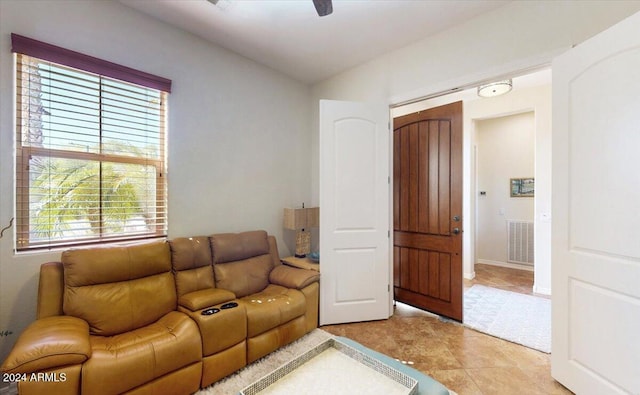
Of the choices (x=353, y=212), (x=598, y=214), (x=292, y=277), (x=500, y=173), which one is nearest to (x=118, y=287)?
(x=292, y=277)

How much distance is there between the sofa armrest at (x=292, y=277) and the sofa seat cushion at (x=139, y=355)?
3.17 ft

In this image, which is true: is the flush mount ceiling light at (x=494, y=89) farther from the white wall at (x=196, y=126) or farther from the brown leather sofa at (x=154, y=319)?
the brown leather sofa at (x=154, y=319)

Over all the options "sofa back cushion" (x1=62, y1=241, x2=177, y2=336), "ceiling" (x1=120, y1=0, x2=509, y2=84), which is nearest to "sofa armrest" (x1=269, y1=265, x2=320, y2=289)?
"sofa back cushion" (x1=62, y1=241, x2=177, y2=336)

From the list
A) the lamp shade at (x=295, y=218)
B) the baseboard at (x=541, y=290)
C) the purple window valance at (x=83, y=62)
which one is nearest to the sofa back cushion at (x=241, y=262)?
the lamp shade at (x=295, y=218)

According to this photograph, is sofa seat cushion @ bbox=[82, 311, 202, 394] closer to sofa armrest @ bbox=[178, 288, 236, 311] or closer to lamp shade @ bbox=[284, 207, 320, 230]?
sofa armrest @ bbox=[178, 288, 236, 311]

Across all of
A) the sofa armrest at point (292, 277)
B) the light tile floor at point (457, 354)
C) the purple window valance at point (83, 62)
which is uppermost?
the purple window valance at point (83, 62)

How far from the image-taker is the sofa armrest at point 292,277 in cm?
261

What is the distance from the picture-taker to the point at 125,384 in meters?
1.45

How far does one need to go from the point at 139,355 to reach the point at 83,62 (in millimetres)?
2166

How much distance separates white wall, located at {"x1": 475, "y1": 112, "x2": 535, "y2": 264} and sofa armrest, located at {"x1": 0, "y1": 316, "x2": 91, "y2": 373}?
19.4 ft

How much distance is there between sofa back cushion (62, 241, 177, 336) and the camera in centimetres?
178

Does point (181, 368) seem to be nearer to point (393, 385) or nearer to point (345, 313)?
point (393, 385)

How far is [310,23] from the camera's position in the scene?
2482 millimetres

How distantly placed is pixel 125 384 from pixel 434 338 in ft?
7.88
